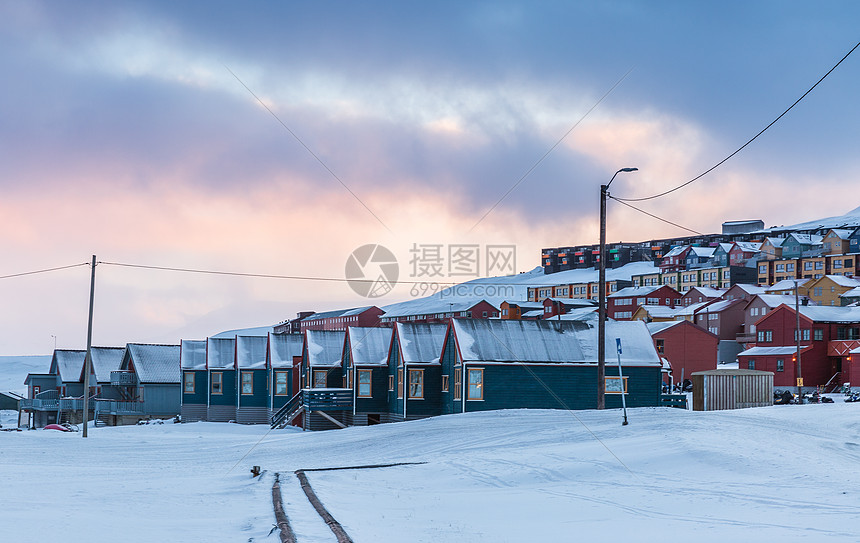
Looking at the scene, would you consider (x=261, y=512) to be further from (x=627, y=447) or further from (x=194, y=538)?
(x=627, y=447)

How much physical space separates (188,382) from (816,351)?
66698 millimetres

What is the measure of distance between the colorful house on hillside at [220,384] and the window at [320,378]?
1190cm

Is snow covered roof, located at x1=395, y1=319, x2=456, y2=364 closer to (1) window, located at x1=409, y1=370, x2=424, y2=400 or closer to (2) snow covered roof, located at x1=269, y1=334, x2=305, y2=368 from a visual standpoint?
(1) window, located at x1=409, y1=370, x2=424, y2=400

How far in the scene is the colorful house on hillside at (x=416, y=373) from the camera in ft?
161

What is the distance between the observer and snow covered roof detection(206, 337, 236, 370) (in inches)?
2650

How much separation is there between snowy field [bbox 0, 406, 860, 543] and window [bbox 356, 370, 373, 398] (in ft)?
55.0

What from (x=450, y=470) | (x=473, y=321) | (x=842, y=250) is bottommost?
(x=450, y=470)

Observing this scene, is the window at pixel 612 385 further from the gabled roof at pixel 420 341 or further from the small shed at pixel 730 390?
the gabled roof at pixel 420 341

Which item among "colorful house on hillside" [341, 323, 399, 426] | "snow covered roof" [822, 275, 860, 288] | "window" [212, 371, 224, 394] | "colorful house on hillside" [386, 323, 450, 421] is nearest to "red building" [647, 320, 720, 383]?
"snow covered roof" [822, 275, 860, 288]

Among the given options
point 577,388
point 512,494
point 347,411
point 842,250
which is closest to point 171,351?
point 347,411

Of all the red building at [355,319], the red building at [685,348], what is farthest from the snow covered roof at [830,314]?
the red building at [355,319]

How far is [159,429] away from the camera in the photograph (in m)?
58.3

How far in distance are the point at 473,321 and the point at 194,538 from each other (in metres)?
34.8

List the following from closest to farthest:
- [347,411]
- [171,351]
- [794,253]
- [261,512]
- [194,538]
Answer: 1. [194,538]
2. [261,512]
3. [347,411]
4. [171,351]
5. [794,253]
